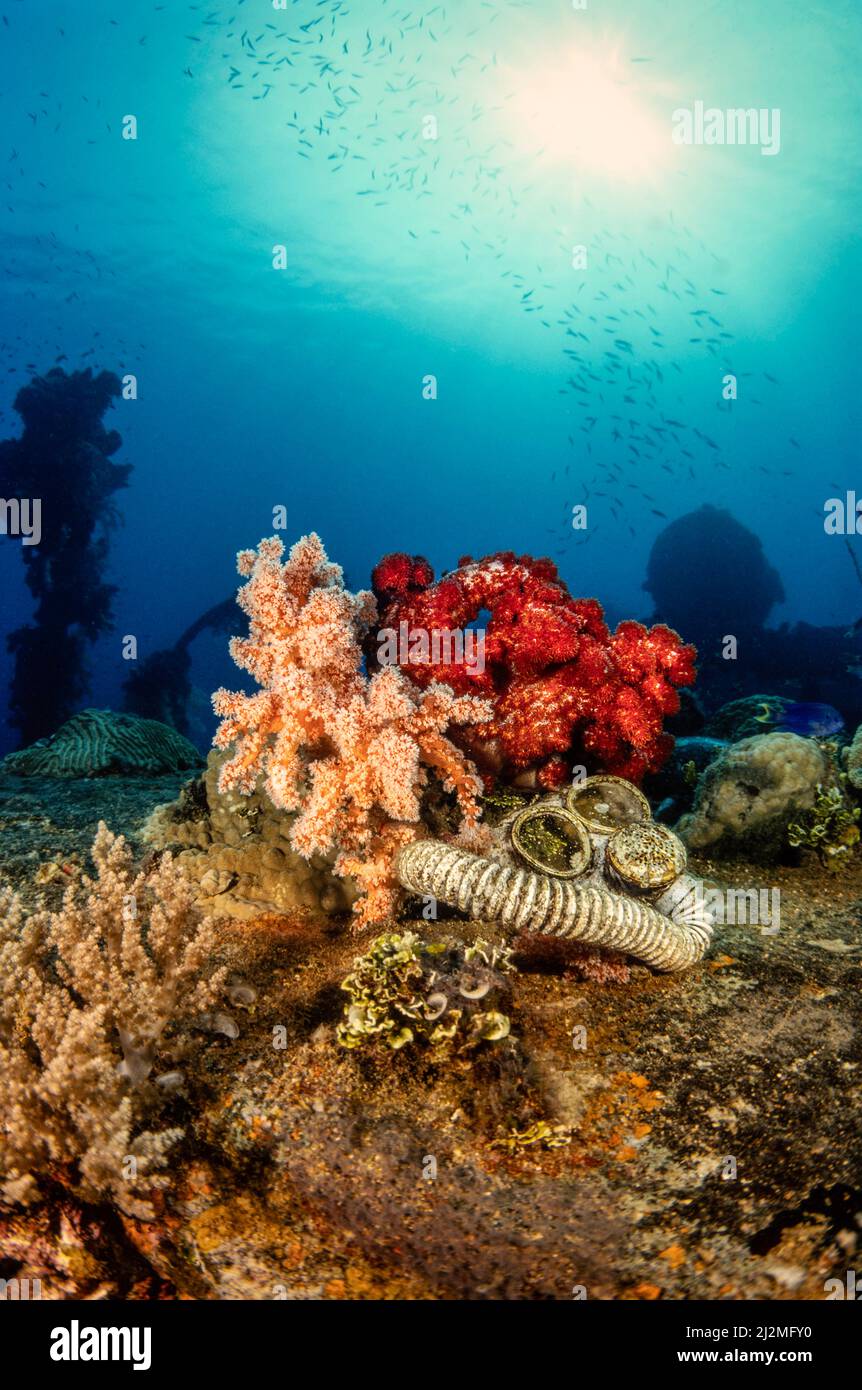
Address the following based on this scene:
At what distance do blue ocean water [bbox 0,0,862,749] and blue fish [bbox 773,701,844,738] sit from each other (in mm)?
9335

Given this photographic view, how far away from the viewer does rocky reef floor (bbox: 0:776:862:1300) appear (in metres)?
2.18

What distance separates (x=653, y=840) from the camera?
12.3 feet

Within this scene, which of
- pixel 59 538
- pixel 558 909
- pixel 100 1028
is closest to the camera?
pixel 100 1028

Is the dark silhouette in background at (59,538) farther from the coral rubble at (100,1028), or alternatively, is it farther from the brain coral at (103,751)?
the coral rubble at (100,1028)

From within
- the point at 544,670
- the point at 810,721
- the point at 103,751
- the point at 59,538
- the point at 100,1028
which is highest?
the point at 59,538

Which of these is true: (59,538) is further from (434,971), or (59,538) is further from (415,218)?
(415,218)

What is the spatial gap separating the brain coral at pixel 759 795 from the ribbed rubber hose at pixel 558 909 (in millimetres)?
2042

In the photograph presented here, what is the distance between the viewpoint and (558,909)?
10.2 feet

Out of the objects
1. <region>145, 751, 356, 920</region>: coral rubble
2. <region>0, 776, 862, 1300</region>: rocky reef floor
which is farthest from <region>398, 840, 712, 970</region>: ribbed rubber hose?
<region>145, 751, 356, 920</region>: coral rubble

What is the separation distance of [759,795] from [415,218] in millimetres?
62593

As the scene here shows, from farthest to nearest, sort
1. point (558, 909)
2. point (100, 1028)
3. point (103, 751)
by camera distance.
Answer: point (103, 751) < point (558, 909) < point (100, 1028)

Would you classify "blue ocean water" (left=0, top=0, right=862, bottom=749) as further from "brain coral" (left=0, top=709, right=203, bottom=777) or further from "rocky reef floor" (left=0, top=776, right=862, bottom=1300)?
"rocky reef floor" (left=0, top=776, right=862, bottom=1300)

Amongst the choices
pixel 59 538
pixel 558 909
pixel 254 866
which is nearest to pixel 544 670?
pixel 558 909

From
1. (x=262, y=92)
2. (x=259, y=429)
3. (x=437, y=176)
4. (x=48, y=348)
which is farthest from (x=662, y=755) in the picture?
(x=259, y=429)
